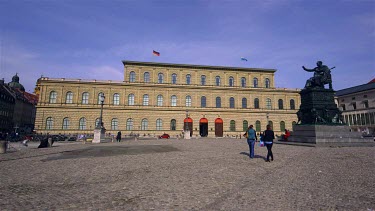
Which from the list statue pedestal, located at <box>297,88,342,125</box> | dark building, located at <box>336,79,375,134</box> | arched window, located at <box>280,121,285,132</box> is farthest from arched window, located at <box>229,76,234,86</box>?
dark building, located at <box>336,79,375,134</box>

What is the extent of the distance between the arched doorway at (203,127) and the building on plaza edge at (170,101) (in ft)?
0.21

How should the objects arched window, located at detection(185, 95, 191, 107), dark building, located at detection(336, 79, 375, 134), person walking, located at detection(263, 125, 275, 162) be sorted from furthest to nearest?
dark building, located at detection(336, 79, 375, 134), arched window, located at detection(185, 95, 191, 107), person walking, located at detection(263, 125, 275, 162)

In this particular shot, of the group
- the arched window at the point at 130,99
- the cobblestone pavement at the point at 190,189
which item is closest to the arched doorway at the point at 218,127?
the arched window at the point at 130,99

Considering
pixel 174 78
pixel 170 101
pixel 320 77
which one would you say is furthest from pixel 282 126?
pixel 320 77

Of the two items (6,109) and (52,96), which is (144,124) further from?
(6,109)

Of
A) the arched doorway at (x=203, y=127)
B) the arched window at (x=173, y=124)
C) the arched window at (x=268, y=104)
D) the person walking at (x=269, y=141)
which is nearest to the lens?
the person walking at (x=269, y=141)

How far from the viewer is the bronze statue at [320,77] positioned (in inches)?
673

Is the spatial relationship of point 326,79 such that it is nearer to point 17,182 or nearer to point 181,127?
point 17,182

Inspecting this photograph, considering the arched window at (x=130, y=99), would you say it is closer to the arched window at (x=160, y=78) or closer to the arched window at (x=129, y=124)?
the arched window at (x=129, y=124)

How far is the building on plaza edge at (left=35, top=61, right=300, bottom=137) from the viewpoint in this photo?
40.0 meters

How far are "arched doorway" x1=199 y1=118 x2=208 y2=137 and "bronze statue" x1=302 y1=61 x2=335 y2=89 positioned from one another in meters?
26.6

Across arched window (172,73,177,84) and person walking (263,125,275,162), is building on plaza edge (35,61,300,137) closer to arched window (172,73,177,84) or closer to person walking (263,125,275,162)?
arched window (172,73,177,84)

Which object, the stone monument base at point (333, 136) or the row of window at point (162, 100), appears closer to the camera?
the stone monument base at point (333, 136)

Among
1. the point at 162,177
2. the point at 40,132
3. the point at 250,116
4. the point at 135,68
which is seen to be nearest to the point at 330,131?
the point at 162,177
